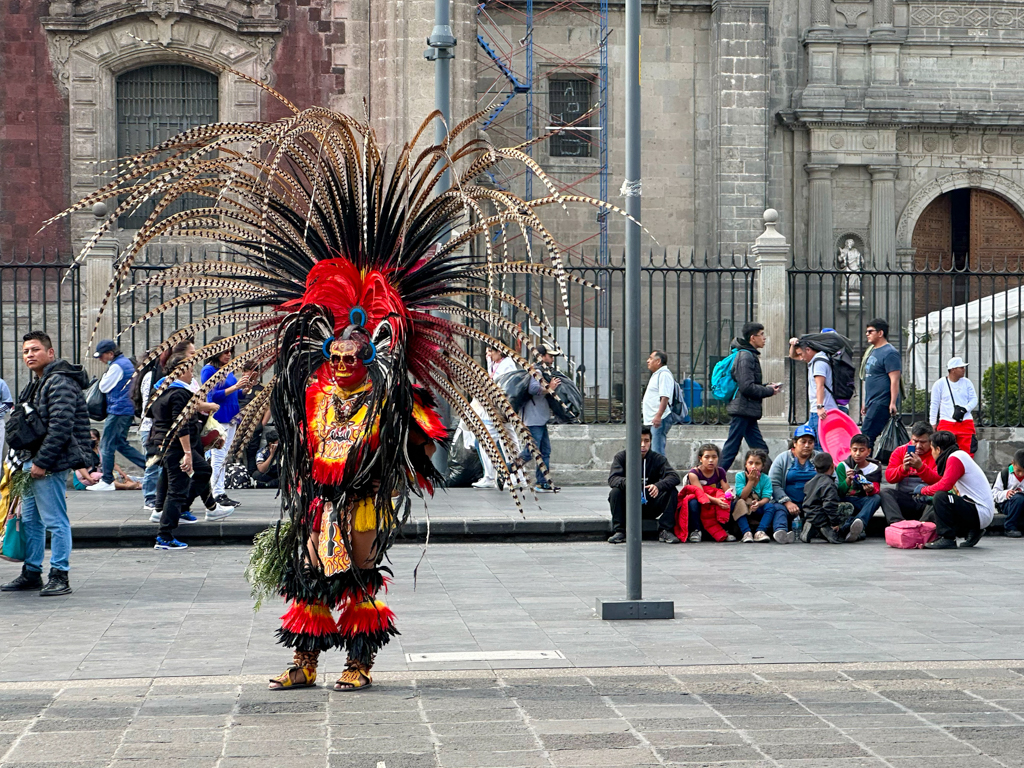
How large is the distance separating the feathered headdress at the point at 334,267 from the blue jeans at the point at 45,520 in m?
2.99

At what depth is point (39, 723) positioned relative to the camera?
5.48 m

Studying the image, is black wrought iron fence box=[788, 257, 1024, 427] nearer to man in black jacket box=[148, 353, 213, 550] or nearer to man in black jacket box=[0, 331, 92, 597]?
man in black jacket box=[148, 353, 213, 550]

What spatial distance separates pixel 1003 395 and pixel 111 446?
413 inches

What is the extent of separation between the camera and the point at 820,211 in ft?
84.1

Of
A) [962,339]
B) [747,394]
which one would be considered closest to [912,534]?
[747,394]

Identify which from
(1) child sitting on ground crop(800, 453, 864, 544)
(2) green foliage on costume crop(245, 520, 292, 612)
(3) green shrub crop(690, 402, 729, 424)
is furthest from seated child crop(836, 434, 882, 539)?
(2) green foliage on costume crop(245, 520, 292, 612)

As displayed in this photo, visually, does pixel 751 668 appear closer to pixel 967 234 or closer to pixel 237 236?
pixel 237 236

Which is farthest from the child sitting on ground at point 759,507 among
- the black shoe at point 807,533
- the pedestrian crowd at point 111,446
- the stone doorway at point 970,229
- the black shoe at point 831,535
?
the stone doorway at point 970,229

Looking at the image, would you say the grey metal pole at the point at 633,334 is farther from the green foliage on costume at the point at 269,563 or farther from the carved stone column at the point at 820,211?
the carved stone column at the point at 820,211

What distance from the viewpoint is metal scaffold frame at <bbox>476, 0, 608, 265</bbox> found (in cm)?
2475

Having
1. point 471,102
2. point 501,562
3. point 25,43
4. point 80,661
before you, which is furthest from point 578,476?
point 25,43

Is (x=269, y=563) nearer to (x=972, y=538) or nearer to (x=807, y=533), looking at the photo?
(x=807, y=533)

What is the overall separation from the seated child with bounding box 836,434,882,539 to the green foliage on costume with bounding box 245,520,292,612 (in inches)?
271

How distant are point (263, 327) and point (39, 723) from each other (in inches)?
80.6
